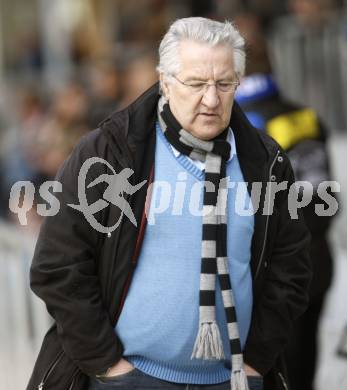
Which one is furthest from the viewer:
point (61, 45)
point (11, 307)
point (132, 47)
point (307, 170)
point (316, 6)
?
point (61, 45)

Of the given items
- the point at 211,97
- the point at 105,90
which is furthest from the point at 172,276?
the point at 105,90

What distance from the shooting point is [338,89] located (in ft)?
29.9

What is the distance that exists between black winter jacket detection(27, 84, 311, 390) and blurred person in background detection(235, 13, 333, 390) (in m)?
1.24

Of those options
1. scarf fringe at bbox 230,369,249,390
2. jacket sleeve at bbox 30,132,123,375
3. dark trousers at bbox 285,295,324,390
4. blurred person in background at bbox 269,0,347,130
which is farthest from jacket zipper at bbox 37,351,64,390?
blurred person in background at bbox 269,0,347,130

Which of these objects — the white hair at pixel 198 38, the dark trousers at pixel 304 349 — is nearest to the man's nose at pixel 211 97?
the white hair at pixel 198 38

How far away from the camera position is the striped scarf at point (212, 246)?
3.34 meters

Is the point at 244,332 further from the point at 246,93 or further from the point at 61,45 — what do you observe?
the point at 61,45

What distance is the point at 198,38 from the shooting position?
3285 millimetres

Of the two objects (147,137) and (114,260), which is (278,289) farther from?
(147,137)

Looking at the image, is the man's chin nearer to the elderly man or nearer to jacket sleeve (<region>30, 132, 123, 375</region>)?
the elderly man

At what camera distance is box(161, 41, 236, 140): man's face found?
328 centimetres

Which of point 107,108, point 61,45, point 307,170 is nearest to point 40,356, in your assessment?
point 307,170

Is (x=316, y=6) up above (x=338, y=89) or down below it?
above

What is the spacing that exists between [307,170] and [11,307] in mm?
2004
